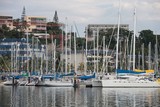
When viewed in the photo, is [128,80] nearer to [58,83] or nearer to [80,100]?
[58,83]

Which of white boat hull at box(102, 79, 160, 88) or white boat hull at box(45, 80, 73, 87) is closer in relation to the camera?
white boat hull at box(102, 79, 160, 88)

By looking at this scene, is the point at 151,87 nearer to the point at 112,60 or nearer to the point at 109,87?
the point at 109,87

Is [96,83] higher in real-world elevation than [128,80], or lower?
lower

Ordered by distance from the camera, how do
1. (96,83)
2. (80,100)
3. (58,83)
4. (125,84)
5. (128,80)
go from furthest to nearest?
(58,83), (96,83), (125,84), (128,80), (80,100)

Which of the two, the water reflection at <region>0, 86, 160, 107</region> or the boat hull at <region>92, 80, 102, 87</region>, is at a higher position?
the boat hull at <region>92, 80, 102, 87</region>

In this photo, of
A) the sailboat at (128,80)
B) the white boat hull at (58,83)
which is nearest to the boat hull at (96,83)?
the sailboat at (128,80)

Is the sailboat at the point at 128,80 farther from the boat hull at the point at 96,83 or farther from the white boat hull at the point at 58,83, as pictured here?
the white boat hull at the point at 58,83

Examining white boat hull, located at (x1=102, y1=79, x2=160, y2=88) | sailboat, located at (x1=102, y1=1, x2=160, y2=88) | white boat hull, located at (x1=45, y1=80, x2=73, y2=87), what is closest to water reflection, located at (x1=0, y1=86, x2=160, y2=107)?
sailboat, located at (x1=102, y1=1, x2=160, y2=88)

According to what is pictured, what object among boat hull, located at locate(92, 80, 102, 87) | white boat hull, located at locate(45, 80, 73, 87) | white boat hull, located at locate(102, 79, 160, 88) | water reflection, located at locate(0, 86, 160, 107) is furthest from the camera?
white boat hull, located at locate(45, 80, 73, 87)

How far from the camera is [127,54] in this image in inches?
4589

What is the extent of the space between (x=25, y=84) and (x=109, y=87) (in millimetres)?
23385

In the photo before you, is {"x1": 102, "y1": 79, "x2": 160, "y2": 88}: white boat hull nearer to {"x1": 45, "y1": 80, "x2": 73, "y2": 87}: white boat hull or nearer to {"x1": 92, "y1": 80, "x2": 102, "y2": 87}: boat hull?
{"x1": 92, "y1": 80, "x2": 102, "y2": 87}: boat hull

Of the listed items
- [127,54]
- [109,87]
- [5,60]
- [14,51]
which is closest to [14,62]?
[14,51]

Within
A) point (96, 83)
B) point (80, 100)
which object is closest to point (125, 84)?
point (96, 83)
